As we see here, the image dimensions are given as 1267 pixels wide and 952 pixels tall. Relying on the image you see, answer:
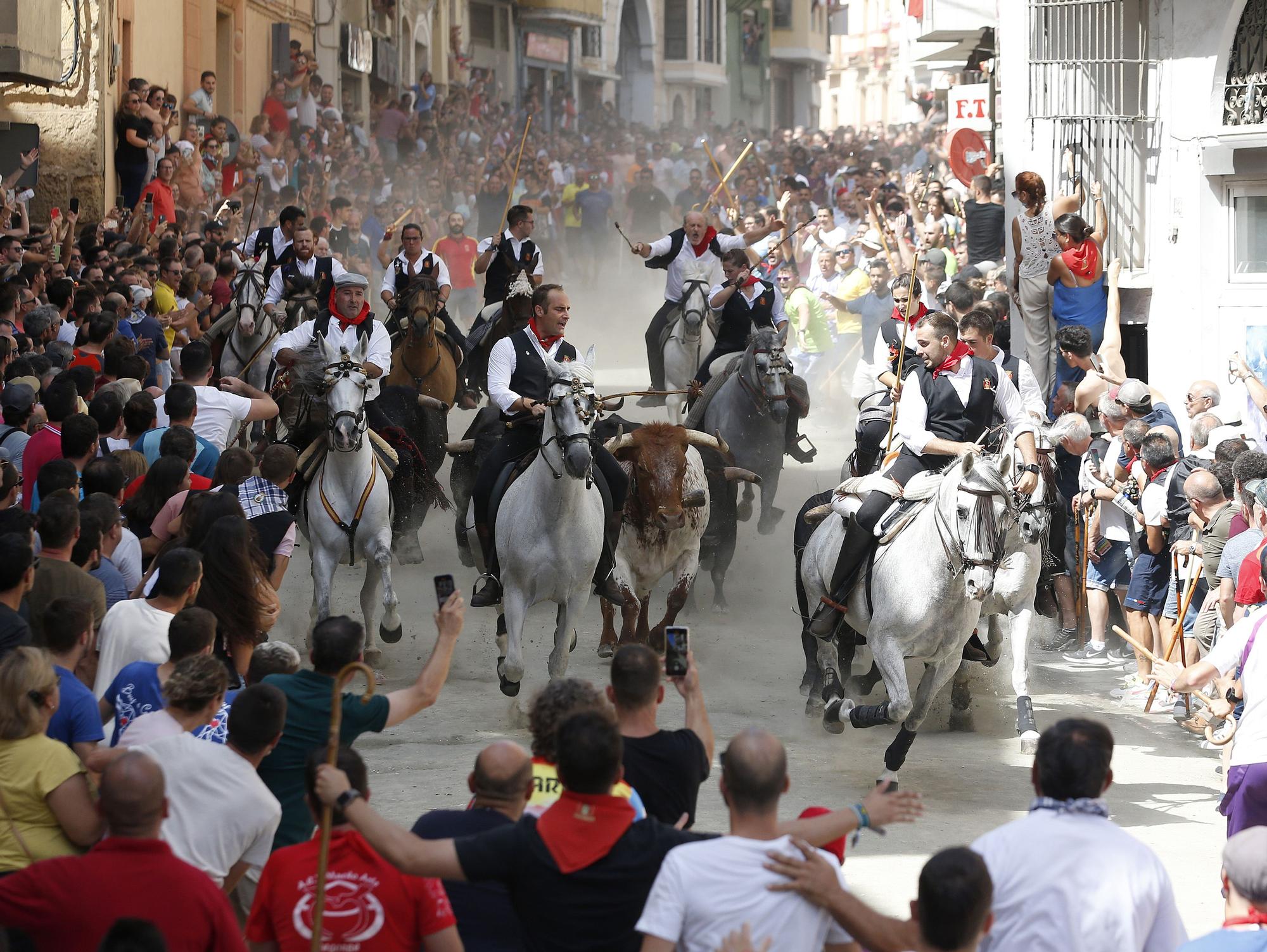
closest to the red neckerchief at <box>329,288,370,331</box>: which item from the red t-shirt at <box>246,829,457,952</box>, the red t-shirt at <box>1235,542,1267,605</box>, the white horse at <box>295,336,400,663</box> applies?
the white horse at <box>295,336,400,663</box>

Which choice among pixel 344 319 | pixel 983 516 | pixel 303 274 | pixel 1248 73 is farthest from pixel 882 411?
pixel 1248 73

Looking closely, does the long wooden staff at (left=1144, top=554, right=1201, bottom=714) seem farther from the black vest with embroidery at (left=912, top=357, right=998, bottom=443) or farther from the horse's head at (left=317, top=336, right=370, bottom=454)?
the horse's head at (left=317, top=336, right=370, bottom=454)

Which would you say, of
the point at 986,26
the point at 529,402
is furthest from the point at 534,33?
the point at 529,402

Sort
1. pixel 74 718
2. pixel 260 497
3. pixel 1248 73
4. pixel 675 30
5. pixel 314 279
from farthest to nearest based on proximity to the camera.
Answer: pixel 675 30
pixel 1248 73
pixel 314 279
pixel 260 497
pixel 74 718

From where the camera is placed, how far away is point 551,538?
383 inches

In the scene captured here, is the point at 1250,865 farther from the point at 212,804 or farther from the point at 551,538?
the point at 551,538

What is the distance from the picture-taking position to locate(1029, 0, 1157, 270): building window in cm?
1534

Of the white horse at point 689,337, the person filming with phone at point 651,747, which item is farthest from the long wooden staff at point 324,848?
the white horse at point 689,337

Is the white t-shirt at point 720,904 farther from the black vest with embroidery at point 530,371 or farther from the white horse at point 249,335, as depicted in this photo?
the white horse at point 249,335

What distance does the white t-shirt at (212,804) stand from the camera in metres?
4.80

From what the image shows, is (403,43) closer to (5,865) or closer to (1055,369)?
(1055,369)

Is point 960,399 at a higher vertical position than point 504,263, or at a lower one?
lower

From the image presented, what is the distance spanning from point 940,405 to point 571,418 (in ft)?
6.82

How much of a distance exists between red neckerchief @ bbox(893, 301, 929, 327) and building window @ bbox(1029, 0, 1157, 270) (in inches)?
158
